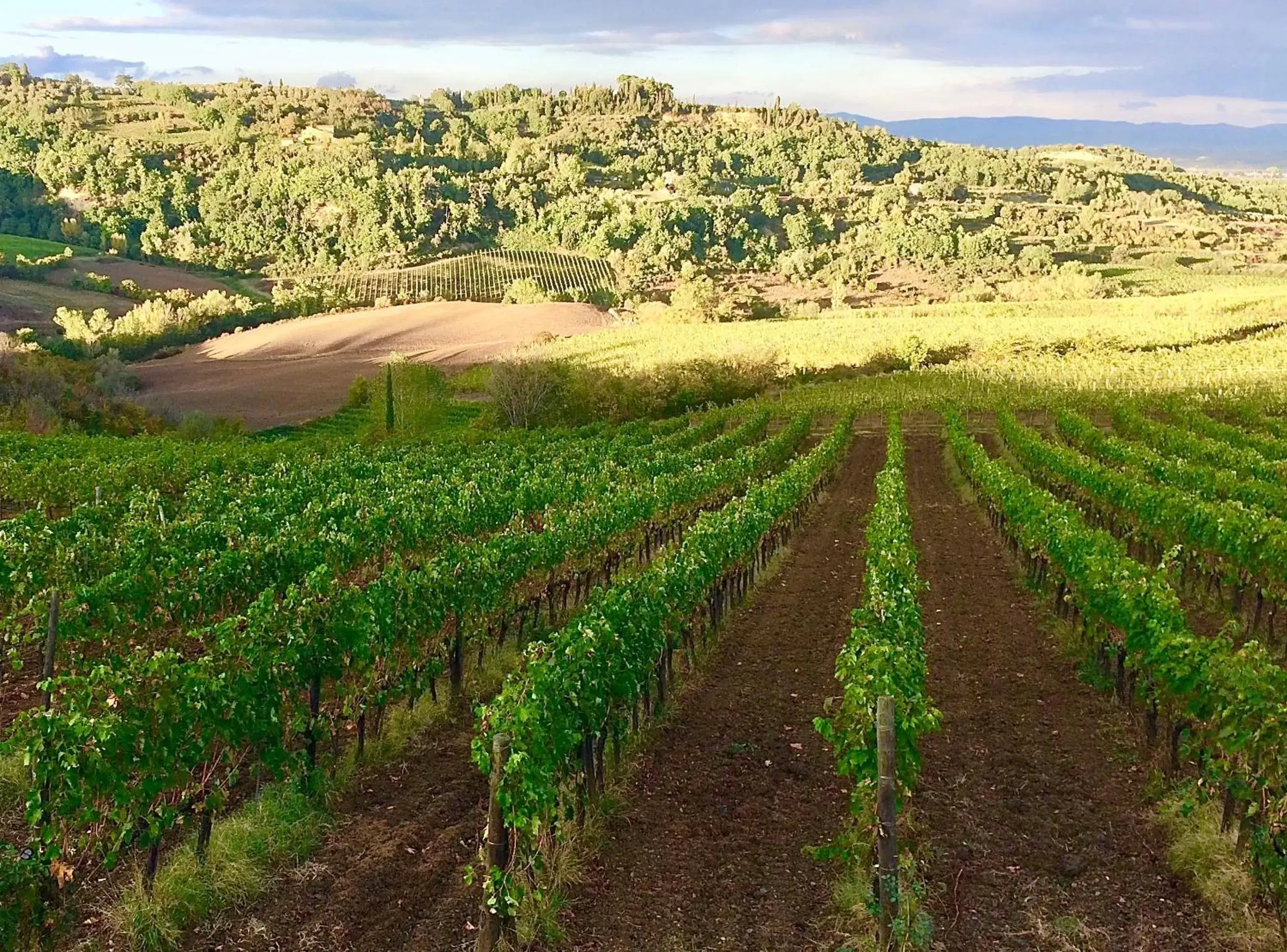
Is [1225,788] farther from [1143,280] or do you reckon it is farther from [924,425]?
[1143,280]

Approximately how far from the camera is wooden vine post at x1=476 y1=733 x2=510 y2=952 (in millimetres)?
7289

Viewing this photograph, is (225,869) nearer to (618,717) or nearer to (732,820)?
(618,717)

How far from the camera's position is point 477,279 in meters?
126

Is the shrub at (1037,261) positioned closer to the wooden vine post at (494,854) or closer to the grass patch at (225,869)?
the grass patch at (225,869)

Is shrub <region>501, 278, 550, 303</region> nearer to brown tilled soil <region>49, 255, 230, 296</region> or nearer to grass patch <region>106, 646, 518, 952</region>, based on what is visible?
brown tilled soil <region>49, 255, 230, 296</region>

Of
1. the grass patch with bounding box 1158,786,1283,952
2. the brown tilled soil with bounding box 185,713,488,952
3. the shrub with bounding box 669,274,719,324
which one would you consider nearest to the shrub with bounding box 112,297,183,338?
the shrub with bounding box 669,274,719,324

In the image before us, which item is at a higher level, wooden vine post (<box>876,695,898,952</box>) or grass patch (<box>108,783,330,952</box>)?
wooden vine post (<box>876,695,898,952</box>)

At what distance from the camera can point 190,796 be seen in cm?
871

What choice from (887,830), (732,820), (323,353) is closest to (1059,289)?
(323,353)

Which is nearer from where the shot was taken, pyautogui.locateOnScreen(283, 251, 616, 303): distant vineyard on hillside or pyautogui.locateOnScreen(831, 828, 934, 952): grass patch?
pyautogui.locateOnScreen(831, 828, 934, 952): grass patch

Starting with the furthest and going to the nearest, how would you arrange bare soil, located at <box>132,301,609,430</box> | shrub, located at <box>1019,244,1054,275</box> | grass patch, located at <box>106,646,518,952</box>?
shrub, located at <box>1019,244,1054,275</box> < bare soil, located at <box>132,301,609,430</box> < grass patch, located at <box>106,646,518,952</box>

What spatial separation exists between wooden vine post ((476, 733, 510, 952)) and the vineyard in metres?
0.03

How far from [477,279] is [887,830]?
12341cm

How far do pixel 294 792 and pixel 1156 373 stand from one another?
178ft
